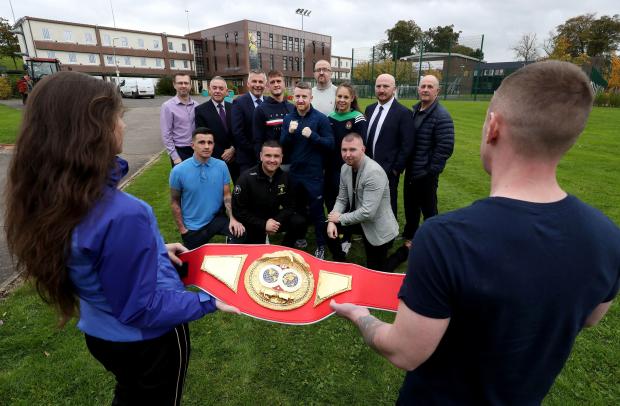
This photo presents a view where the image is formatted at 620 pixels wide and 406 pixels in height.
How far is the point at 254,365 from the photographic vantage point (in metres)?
2.99

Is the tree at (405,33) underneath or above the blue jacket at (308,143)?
above

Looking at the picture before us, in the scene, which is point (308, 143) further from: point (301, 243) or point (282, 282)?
point (282, 282)

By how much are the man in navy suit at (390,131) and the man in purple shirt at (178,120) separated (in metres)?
2.89

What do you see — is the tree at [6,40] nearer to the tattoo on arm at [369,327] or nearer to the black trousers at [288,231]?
the black trousers at [288,231]

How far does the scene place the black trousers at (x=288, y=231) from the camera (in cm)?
447

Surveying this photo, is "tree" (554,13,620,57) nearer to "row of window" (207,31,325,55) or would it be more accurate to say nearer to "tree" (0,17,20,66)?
"row of window" (207,31,325,55)

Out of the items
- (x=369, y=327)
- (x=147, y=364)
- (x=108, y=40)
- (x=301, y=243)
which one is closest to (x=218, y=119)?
(x=301, y=243)

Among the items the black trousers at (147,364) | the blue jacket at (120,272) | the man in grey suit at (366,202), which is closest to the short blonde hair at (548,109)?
the blue jacket at (120,272)

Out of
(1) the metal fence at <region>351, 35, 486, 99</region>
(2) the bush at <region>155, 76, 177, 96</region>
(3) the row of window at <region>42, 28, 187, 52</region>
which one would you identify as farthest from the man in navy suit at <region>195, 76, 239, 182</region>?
(3) the row of window at <region>42, 28, 187, 52</region>

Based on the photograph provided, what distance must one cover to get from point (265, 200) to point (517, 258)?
12.1 ft

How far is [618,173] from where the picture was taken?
8.61 metres

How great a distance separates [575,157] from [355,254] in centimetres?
912

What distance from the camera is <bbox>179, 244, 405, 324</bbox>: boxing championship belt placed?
2.17m

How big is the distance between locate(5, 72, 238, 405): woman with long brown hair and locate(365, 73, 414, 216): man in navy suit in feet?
12.6
